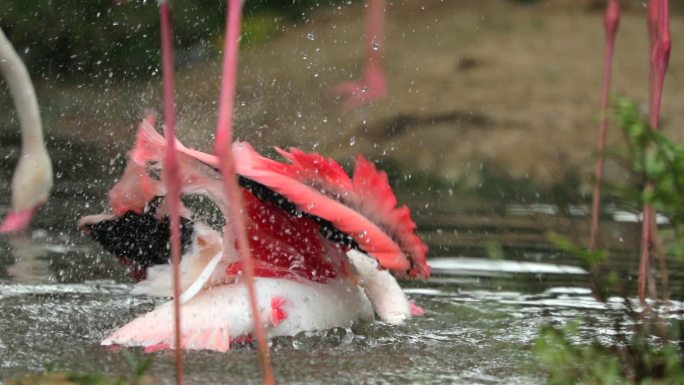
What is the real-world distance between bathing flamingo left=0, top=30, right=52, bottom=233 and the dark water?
0.14 m

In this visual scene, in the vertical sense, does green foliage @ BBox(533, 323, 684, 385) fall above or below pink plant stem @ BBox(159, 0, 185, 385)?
below

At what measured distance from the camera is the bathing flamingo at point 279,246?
232 centimetres

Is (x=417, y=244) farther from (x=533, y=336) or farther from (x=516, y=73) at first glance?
(x=516, y=73)

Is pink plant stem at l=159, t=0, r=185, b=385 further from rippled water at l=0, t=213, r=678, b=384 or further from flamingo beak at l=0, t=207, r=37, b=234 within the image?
flamingo beak at l=0, t=207, r=37, b=234

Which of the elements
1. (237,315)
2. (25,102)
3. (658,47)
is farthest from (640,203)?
(25,102)

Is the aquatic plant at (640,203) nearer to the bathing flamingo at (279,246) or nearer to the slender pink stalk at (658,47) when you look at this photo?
the bathing flamingo at (279,246)

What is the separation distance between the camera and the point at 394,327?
8.40ft

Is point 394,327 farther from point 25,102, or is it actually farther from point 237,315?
point 25,102

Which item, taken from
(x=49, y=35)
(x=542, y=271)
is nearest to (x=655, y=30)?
(x=542, y=271)

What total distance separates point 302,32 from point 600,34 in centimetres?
165

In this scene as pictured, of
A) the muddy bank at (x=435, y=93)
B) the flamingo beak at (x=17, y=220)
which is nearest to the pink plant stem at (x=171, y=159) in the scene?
the flamingo beak at (x=17, y=220)

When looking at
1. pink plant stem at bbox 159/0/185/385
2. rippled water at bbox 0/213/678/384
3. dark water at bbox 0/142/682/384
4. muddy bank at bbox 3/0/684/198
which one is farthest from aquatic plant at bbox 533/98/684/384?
muddy bank at bbox 3/0/684/198

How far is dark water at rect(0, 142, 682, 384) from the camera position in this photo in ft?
7.09

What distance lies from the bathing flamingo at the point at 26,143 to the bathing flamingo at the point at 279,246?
2.51 feet
